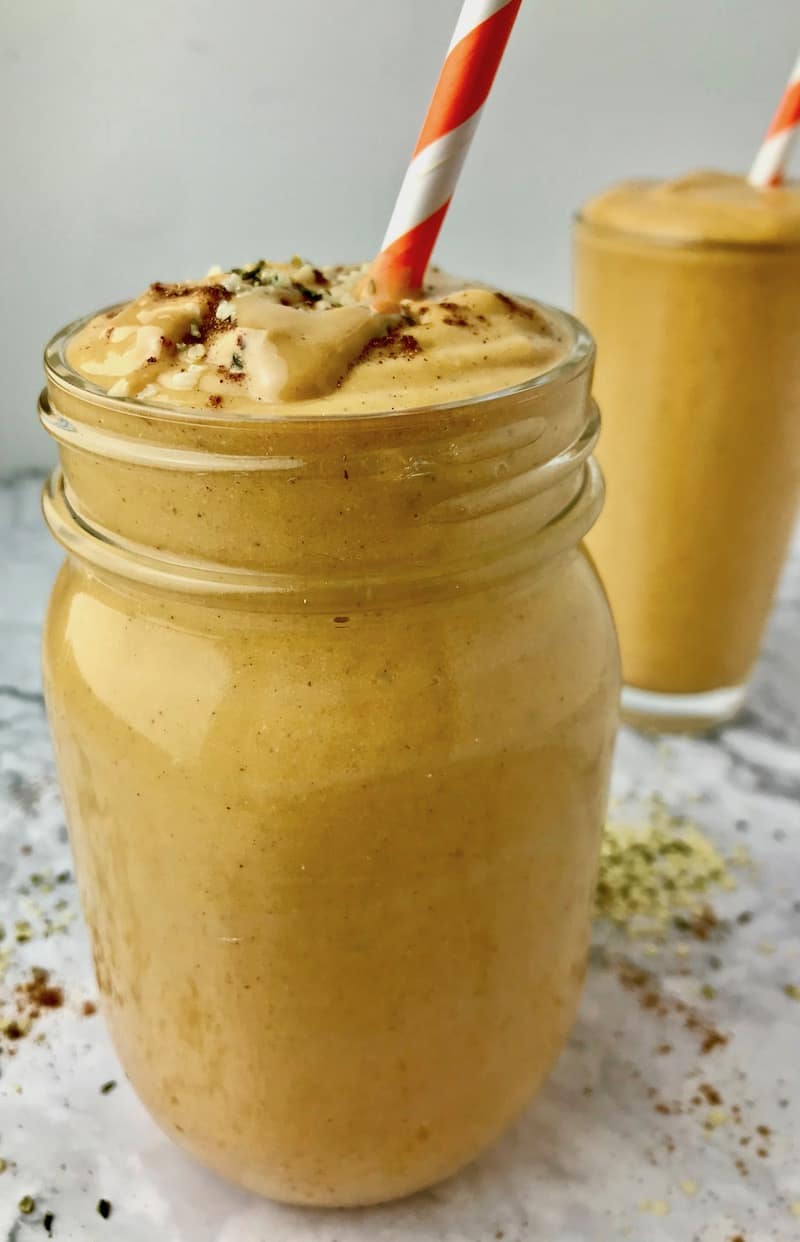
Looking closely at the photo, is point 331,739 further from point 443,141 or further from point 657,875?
point 657,875

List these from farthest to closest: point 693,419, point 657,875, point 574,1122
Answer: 1. point 693,419
2. point 657,875
3. point 574,1122

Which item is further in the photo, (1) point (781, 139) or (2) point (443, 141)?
(1) point (781, 139)

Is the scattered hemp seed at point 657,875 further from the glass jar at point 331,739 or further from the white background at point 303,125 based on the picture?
the white background at point 303,125

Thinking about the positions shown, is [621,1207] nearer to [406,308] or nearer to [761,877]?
[761,877]

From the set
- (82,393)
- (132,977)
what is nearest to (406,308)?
(82,393)

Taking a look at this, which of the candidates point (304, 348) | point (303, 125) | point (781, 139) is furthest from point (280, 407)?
point (303, 125)
